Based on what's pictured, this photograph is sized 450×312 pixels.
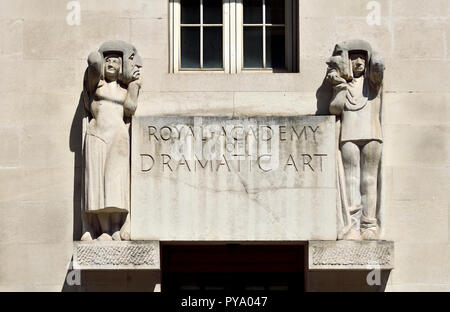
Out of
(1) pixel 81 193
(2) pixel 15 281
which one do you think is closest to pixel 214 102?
(1) pixel 81 193

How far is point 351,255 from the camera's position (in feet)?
62.0

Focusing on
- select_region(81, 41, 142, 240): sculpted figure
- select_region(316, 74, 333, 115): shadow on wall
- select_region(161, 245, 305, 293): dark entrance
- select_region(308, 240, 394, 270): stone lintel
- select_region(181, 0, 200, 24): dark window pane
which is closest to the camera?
select_region(308, 240, 394, 270): stone lintel

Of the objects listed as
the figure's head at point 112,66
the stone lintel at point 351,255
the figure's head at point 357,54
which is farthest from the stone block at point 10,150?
the figure's head at point 357,54

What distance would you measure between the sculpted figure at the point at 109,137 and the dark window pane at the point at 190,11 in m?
1.24

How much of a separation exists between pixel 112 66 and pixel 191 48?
1.51 meters

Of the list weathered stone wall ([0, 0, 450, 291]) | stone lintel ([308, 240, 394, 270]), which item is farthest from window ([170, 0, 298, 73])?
stone lintel ([308, 240, 394, 270])

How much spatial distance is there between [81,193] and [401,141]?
4929 millimetres

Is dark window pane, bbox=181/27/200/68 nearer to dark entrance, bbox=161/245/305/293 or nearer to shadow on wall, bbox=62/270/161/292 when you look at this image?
dark entrance, bbox=161/245/305/293

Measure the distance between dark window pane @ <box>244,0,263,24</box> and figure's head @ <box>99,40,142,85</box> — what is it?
6.66 ft

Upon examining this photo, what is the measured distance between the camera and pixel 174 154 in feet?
63.1

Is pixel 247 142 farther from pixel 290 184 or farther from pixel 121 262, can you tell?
pixel 121 262

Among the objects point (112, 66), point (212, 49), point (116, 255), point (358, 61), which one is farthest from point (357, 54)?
point (116, 255)

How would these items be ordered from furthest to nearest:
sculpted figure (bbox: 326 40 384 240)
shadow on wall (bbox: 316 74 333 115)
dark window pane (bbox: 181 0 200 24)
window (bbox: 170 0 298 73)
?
dark window pane (bbox: 181 0 200 24)
window (bbox: 170 0 298 73)
shadow on wall (bbox: 316 74 333 115)
sculpted figure (bbox: 326 40 384 240)

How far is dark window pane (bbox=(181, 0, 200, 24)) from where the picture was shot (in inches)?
802
